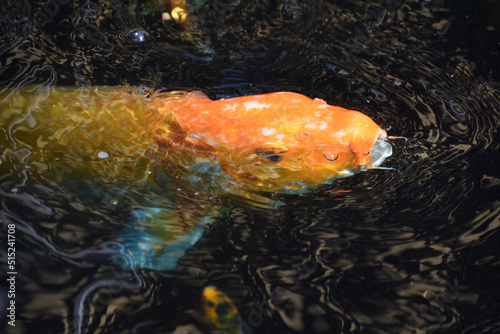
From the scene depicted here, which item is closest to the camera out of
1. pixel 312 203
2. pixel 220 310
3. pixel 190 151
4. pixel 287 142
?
pixel 220 310

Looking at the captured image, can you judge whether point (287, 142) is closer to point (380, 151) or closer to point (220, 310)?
point (380, 151)

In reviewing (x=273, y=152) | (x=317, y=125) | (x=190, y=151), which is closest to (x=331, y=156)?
(x=317, y=125)

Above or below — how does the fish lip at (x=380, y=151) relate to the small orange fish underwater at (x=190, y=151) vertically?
above

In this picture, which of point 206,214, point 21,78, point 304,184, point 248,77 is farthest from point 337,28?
point 21,78

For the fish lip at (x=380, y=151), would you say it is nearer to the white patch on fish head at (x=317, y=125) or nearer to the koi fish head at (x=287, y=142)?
the koi fish head at (x=287, y=142)

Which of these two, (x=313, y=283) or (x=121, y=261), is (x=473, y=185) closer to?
(x=313, y=283)

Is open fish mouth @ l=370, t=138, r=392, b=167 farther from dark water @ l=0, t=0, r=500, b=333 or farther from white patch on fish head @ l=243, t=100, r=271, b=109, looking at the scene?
white patch on fish head @ l=243, t=100, r=271, b=109

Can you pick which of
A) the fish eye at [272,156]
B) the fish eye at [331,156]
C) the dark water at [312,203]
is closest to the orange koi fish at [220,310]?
the dark water at [312,203]

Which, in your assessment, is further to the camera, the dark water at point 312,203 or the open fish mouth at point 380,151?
the open fish mouth at point 380,151
